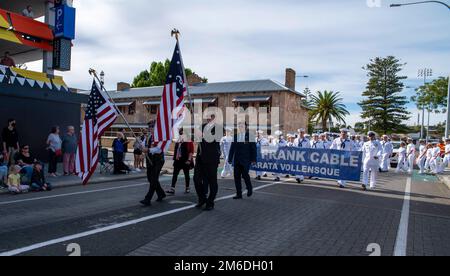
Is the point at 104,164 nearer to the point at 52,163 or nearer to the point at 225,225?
the point at 52,163

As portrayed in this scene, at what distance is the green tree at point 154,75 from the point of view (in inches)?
2430

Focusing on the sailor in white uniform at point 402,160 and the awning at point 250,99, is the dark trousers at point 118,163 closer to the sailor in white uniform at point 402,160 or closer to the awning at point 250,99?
the sailor in white uniform at point 402,160

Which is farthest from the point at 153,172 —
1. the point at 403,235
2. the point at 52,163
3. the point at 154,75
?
the point at 154,75

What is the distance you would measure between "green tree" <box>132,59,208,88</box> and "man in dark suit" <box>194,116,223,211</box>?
178 feet

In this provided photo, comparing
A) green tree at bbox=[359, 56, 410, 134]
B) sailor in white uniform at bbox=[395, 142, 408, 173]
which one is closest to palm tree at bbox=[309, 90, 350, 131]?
green tree at bbox=[359, 56, 410, 134]

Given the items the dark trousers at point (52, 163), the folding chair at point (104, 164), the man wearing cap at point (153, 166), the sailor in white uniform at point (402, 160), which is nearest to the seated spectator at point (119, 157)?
the folding chair at point (104, 164)

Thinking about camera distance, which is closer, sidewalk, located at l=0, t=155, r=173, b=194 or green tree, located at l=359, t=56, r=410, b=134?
sidewalk, located at l=0, t=155, r=173, b=194

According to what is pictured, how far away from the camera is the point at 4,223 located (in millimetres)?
6176

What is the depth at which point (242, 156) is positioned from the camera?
9.58 metres

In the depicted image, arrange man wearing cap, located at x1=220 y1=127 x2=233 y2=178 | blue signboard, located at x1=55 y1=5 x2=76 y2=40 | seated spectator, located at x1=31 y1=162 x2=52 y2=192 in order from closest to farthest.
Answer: seated spectator, located at x1=31 y1=162 x2=52 y2=192 < man wearing cap, located at x1=220 y1=127 x2=233 y2=178 < blue signboard, located at x1=55 y1=5 x2=76 y2=40

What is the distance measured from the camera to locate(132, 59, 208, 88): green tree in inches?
2430

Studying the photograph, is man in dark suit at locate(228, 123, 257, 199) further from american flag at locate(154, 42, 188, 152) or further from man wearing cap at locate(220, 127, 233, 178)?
man wearing cap at locate(220, 127, 233, 178)

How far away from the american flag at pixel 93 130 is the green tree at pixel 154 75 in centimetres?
5303
